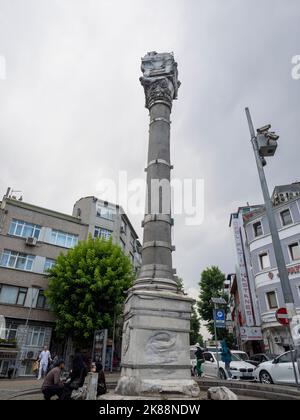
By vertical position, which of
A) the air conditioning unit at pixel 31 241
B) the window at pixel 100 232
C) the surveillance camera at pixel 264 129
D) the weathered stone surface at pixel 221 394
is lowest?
the weathered stone surface at pixel 221 394

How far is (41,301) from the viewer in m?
23.0

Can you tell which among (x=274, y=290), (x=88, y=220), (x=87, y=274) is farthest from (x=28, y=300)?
(x=274, y=290)

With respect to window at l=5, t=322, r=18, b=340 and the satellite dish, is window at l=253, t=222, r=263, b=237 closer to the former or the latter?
window at l=5, t=322, r=18, b=340

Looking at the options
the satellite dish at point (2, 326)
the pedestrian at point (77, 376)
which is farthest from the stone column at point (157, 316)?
the satellite dish at point (2, 326)

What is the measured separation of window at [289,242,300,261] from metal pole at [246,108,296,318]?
50.4ft

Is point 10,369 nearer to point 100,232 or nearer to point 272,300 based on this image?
point 100,232

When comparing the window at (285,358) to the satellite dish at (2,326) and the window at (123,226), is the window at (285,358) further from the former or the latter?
the window at (123,226)

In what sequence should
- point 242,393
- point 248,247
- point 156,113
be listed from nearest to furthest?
point 242,393, point 156,113, point 248,247

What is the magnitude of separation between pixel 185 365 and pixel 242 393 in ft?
8.09

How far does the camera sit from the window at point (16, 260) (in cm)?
2258
